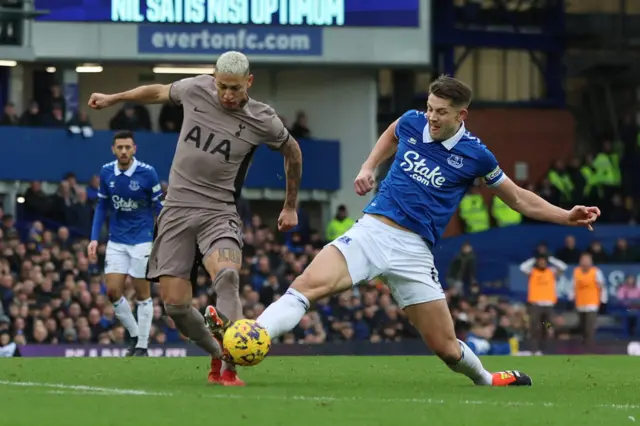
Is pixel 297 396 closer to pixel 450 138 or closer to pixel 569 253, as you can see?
pixel 450 138

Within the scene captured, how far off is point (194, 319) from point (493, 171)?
93.0 inches

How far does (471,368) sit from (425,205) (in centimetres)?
127

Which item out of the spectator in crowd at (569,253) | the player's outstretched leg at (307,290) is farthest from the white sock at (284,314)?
the spectator in crowd at (569,253)

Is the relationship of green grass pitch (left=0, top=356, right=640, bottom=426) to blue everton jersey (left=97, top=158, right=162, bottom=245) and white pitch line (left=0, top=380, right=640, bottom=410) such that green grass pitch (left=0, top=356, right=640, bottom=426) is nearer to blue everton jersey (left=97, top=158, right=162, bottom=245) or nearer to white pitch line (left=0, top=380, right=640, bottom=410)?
white pitch line (left=0, top=380, right=640, bottom=410)

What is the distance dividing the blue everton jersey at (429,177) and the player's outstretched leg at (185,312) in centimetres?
142

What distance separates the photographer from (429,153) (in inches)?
480

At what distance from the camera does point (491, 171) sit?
1218cm

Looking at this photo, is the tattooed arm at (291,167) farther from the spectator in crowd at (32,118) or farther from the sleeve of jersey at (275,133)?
the spectator in crowd at (32,118)

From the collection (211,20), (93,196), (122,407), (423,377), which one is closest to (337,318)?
(93,196)

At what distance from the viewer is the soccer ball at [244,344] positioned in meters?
10.9

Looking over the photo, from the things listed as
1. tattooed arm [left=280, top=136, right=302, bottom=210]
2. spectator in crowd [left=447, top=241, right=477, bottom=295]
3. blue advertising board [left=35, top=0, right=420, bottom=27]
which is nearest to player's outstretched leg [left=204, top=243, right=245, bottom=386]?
tattooed arm [left=280, top=136, right=302, bottom=210]

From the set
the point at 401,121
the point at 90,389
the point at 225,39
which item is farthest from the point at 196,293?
the point at 90,389

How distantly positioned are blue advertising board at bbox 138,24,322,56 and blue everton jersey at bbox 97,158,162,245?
1303 cm

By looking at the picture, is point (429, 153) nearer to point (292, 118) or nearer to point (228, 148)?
point (228, 148)
